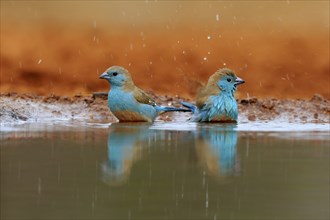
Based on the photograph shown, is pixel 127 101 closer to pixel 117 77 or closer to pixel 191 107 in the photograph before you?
pixel 117 77

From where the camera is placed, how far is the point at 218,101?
35.4ft

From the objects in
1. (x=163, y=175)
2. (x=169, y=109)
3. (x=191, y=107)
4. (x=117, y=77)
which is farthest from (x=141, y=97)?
(x=163, y=175)

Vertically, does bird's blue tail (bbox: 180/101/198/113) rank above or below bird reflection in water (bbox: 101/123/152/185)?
above

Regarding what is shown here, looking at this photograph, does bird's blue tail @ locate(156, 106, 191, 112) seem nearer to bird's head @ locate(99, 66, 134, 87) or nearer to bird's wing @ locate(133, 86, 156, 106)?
bird's wing @ locate(133, 86, 156, 106)

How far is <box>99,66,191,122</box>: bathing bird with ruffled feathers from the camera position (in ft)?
34.9

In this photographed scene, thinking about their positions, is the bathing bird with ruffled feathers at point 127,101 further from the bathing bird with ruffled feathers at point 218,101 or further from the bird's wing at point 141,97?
the bathing bird with ruffled feathers at point 218,101

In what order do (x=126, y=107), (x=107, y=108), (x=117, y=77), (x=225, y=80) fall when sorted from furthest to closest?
(x=107, y=108) < (x=225, y=80) < (x=117, y=77) < (x=126, y=107)

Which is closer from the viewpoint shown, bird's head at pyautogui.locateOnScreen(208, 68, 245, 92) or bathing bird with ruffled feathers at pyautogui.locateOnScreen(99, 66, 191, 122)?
bathing bird with ruffled feathers at pyautogui.locateOnScreen(99, 66, 191, 122)

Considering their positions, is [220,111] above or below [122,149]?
above

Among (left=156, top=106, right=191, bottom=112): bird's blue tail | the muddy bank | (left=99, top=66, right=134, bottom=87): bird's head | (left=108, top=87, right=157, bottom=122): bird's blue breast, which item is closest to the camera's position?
(left=108, top=87, right=157, bottom=122): bird's blue breast

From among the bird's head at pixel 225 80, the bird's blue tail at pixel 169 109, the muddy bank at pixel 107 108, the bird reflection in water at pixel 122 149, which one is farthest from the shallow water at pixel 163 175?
the muddy bank at pixel 107 108

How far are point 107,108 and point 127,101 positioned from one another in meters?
1.59

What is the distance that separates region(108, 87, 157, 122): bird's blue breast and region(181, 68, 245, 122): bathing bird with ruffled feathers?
0.60 metres

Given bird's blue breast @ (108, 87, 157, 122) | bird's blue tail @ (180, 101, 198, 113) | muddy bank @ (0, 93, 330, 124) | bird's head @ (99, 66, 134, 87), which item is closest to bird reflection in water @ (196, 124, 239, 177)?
bird's blue breast @ (108, 87, 157, 122)
